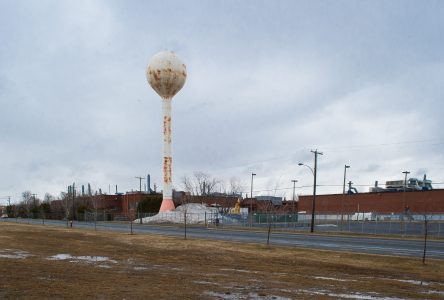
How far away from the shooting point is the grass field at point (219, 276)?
1066cm

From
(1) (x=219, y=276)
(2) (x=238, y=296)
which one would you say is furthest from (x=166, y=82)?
(2) (x=238, y=296)

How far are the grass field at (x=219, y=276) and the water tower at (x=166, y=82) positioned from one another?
4485 centimetres

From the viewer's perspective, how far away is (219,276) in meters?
13.8

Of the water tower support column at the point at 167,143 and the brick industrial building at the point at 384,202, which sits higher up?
the water tower support column at the point at 167,143

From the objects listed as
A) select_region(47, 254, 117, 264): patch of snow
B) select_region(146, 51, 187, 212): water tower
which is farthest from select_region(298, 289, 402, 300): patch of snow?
select_region(146, 51, 187, 212): water tower

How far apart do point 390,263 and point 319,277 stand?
635 cm

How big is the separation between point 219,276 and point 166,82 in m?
52.7

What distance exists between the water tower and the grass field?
44850 millimetres

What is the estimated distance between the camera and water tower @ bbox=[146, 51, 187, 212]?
63.2 metres

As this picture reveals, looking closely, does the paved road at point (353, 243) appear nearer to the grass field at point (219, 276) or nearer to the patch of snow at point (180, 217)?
the grass field at point (219, 276)

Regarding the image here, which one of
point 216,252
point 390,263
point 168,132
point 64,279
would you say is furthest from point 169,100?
point 64,279

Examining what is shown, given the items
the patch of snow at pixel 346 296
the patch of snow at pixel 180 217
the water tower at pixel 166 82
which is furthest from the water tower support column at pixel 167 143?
the patch of snow at pixel 346 296

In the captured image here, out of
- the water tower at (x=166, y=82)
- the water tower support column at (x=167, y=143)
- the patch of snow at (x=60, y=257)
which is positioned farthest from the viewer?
the water tower support column at (x=167, y=143)

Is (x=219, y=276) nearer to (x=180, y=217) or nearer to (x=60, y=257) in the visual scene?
(x=60, y=257)
